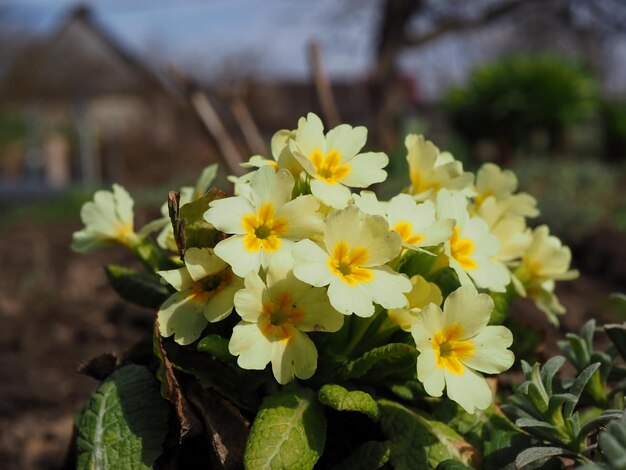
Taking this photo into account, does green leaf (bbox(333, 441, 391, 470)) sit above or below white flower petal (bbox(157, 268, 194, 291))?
below

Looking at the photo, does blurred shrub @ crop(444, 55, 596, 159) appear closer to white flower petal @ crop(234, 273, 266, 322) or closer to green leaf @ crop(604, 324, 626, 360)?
green leaf @ crop(604, 324, 626, 360)

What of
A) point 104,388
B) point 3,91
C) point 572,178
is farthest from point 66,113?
point 104,388

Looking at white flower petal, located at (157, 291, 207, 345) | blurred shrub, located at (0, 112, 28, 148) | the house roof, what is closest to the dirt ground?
white flower petal, located at (157, 291, 207, 345)

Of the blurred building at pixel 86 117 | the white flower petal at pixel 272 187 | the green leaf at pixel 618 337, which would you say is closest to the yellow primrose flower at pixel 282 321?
the white flower petal at pixel 272 187

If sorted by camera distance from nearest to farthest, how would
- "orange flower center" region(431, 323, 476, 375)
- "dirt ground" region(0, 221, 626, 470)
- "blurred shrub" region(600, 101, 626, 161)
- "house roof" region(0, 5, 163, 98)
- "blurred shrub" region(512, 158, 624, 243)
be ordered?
1. "orange flower center" region(431, 323, 476, 375)
2. "dirt ground" region(0, 221, 626, 470)
3. "blurred shrub" region(512, 158, 624, 243)
4. "blurred shrub" region(600, 101, 626, 161)
5. "house roof" region(0, 5, 163, 98)

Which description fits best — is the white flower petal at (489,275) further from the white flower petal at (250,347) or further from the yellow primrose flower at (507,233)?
the white flower petal at (250,347)

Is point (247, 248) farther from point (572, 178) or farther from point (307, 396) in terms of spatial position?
point (572, 178)

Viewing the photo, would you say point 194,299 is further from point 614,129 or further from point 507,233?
point 614,129
